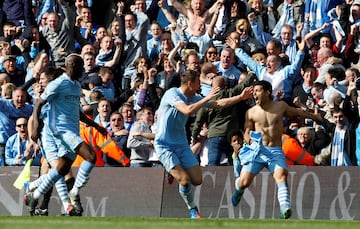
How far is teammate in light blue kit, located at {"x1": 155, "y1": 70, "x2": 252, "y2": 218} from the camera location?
1814 centimetres

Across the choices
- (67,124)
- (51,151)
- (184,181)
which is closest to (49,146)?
(51,151)

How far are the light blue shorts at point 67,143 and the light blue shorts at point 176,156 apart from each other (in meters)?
1.25

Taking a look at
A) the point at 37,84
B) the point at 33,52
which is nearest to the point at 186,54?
the point at 37,84

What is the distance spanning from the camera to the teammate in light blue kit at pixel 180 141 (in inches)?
714

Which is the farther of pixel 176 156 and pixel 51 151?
pixel 51 151

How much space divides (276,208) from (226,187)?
94cm

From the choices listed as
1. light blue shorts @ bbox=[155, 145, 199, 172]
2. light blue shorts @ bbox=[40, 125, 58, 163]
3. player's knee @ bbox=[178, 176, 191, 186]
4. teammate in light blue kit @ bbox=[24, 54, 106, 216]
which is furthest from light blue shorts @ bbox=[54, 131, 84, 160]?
player's knee @ bbox=[178, 176, 191, 186]

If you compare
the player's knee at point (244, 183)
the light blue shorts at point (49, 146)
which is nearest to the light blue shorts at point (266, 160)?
the player's knee at point (244, 183)

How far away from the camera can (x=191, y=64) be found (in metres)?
21.4

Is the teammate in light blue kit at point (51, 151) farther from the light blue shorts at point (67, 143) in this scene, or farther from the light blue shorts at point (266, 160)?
the light blue shorts at point (266, 160)

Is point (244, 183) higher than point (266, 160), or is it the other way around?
point (266, 160)

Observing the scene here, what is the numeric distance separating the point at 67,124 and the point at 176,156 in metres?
1.69

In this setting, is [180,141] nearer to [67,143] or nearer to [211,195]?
[67,143]

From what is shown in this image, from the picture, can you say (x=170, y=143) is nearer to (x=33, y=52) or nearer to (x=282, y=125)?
(x=282, y=125)
